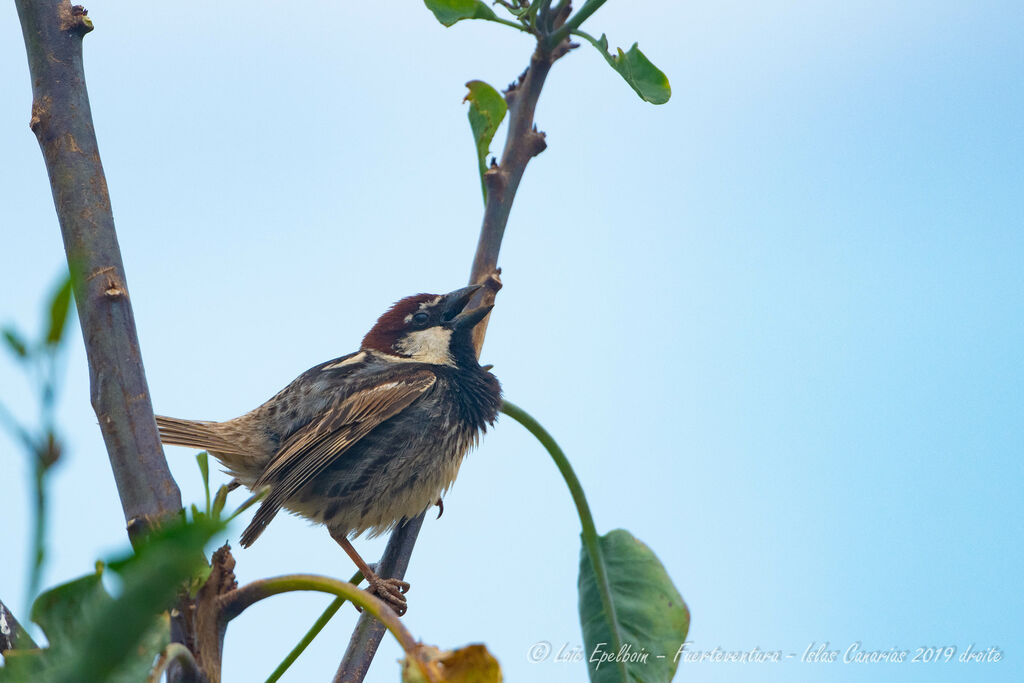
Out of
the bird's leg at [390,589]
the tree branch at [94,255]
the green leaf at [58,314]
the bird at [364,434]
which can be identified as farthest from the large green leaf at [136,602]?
the bird at [364,434]

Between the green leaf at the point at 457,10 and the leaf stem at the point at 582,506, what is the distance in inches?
40.3

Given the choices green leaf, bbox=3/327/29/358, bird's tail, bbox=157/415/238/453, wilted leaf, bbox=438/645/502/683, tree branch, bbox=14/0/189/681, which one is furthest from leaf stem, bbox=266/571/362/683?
bird's tail, bbox=157/415/238/453

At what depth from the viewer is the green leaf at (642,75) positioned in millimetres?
2633

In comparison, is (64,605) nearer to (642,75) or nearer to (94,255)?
(94,255)

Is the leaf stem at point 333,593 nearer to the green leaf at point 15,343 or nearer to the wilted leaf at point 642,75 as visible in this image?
the green leaf at point 15,343

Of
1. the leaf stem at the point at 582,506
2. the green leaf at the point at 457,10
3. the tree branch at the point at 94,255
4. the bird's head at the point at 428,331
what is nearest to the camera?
the tree branch at the point at 94,255

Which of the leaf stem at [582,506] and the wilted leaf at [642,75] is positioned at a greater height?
the wilted leaf at [642,75]

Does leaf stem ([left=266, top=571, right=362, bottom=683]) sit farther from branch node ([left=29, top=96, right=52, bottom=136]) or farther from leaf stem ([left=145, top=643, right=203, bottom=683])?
branch node ([left=29, top=96, right=52, bottom=136])

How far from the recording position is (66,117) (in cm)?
179

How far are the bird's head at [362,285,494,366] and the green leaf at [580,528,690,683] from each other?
2226mm

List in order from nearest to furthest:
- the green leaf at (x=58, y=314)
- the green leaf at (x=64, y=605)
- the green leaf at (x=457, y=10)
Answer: the green leaf at (x=58, y=314), the green leaf at (x=64, y=605), the green leaf at (x=457, y=10)

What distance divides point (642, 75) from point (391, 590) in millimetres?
1766

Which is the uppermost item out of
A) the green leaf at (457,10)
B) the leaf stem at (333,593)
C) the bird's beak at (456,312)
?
the green leaf at (457,10)

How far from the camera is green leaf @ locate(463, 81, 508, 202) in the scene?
2.93m
